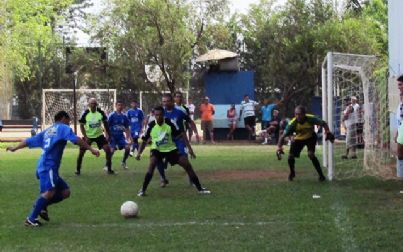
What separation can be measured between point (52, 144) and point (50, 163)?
26cm

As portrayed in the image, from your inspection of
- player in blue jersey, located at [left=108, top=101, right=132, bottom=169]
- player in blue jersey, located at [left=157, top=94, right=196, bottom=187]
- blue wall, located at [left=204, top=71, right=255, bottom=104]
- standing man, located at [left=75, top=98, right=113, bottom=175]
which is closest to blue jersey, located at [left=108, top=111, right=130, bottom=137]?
player in blue jersey, located at [left=108, top=101, right=132, bottom=169]

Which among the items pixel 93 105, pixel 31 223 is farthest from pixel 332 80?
pixel 31 223

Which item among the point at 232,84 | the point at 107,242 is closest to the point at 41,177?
the point at 107,242

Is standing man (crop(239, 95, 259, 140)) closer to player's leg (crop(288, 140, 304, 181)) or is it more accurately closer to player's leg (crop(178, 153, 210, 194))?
player's leg (crop(288, 140, 304, 181))

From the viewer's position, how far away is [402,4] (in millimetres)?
15781

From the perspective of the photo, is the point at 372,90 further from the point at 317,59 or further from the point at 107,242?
the point at 317,59

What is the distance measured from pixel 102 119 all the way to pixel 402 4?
7474 millimetres

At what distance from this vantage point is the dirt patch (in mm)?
15391

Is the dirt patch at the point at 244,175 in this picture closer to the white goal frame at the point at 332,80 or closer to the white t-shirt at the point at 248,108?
the white goal frame at the point at 332,80

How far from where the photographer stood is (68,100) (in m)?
35.5

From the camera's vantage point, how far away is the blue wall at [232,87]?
109 feet

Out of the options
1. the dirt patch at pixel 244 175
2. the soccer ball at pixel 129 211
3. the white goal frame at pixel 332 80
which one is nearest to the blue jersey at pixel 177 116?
the dirt patch at pixel 244 175

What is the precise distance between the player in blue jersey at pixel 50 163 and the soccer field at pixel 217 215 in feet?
0.88

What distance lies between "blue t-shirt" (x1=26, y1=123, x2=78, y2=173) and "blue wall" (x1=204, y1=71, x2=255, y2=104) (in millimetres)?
23772
